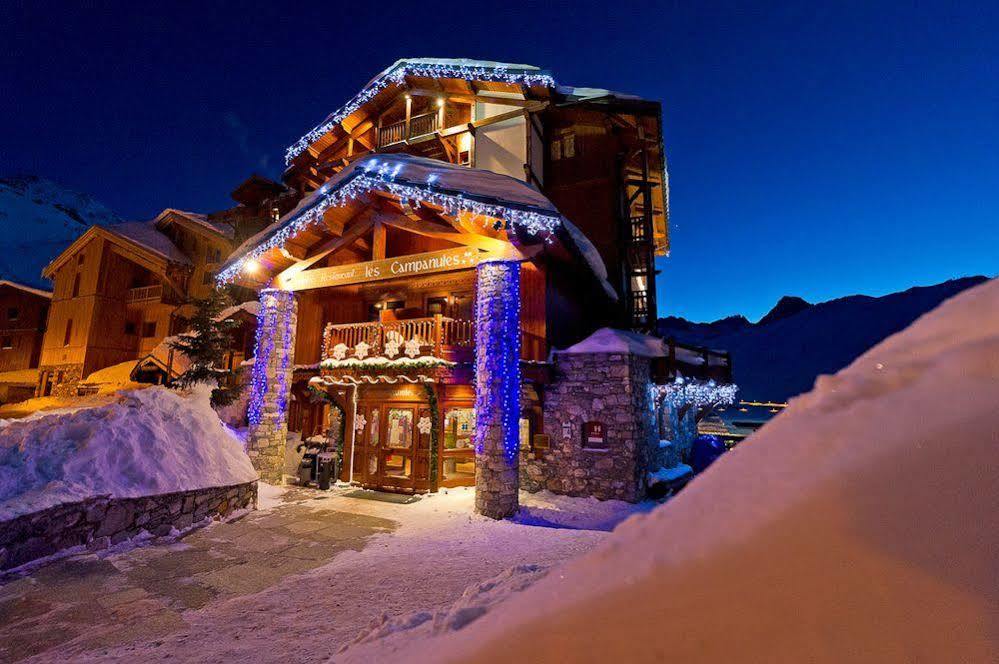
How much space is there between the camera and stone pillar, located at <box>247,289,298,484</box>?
42.1ft

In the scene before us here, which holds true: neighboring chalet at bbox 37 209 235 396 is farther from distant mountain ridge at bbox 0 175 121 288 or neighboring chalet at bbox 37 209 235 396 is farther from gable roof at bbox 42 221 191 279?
distant mountain ridge at bbox 0 175 121 288

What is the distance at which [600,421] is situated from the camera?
11781mm

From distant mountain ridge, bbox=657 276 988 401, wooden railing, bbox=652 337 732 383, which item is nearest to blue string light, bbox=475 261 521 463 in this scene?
wooden railing, bbox=652 337 732 383

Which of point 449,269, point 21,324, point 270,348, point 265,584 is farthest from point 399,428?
point 21,324

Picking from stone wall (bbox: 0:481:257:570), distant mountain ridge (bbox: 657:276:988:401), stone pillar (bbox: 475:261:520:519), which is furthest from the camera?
distant mountain ridge (bbox: 657:276:988:401)

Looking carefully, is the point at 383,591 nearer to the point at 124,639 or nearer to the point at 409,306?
the point at 124,639

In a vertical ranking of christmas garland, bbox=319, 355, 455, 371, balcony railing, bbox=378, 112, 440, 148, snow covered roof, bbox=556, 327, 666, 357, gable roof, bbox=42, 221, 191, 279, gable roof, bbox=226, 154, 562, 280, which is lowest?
christmas garland, bbox=319, 355, 455, 371

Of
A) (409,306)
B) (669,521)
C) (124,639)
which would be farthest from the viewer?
(409,306)

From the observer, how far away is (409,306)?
1495 centimetres

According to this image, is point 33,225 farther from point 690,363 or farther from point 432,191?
point 690,363

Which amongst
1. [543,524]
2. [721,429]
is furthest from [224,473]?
[721,429]

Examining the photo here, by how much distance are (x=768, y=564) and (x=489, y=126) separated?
1817cm

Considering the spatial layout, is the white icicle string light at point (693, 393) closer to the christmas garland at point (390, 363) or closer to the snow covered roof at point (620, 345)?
the snow covered roof at point (620, 345)

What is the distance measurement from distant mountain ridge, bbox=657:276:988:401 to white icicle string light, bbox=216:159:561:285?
8087cm
